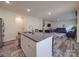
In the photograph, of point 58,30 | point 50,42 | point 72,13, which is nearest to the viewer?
point 72,13

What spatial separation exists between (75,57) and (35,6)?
46.0 inches

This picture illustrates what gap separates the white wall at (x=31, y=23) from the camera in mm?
1817

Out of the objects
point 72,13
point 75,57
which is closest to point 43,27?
point 72,13

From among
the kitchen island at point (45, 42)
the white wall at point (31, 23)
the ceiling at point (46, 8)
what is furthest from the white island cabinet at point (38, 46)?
the ceiling at point (46, 8)

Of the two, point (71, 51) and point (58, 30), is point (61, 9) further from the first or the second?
point (71, 51)

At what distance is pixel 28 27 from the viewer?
6.14 ft

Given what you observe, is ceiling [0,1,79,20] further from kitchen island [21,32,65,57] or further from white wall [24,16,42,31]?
kitchen island [21,32,65,57]

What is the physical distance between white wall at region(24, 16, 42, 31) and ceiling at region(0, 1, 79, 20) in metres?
0.08

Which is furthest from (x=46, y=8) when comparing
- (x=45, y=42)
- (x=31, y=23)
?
(x=45, y=42)

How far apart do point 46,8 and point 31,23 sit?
39cm

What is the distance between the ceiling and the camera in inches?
65.8

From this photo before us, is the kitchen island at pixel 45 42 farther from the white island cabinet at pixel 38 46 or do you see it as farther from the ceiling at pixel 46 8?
the ceiling at pixel 46 8

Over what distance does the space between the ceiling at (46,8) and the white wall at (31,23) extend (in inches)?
3.0

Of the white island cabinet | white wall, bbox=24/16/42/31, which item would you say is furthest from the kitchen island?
white wall, bbox=24/16/42/31
